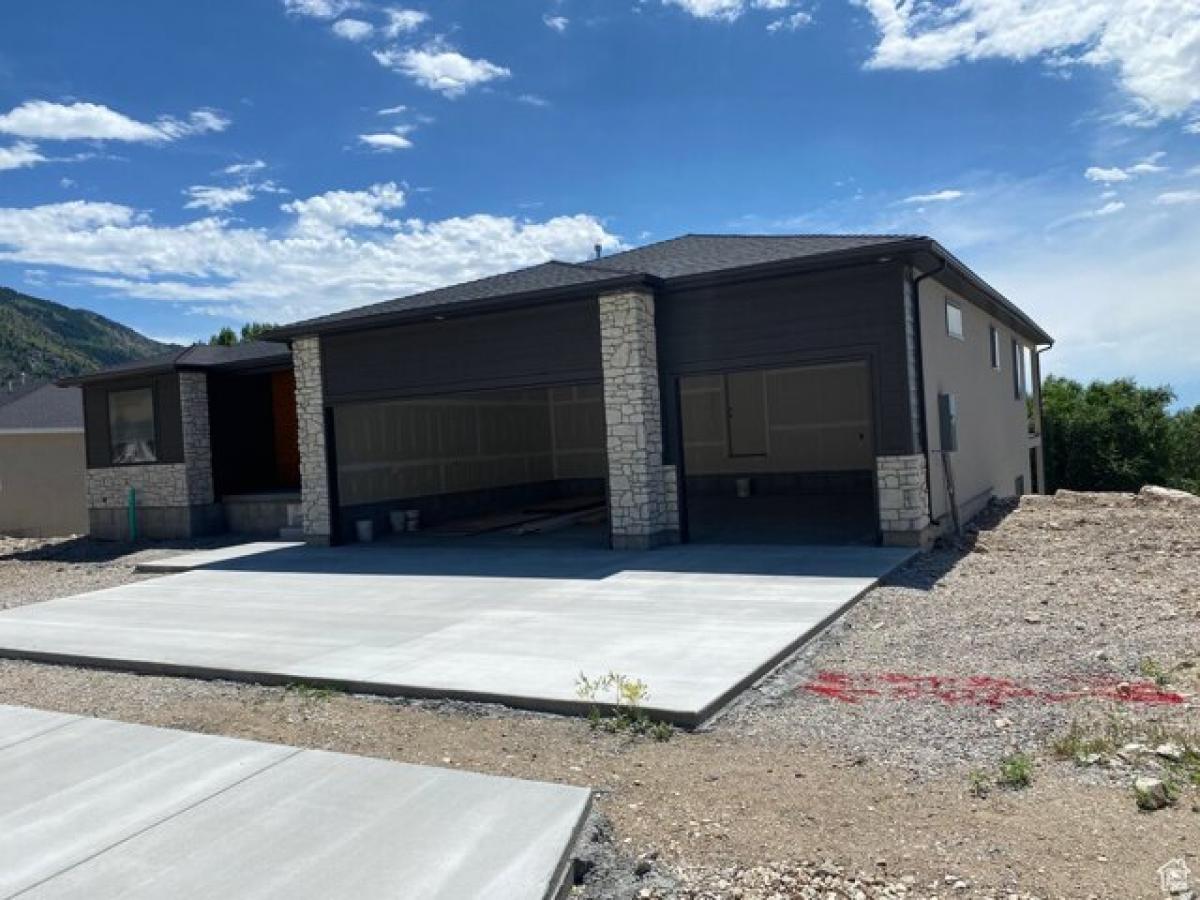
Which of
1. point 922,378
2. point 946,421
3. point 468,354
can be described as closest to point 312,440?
point 468,354

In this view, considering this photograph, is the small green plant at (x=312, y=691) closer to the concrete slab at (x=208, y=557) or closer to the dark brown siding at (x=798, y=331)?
the dark brown siding at (x=798, y=331)

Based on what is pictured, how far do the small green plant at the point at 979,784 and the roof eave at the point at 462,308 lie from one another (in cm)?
881

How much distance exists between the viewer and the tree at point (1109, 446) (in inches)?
1201

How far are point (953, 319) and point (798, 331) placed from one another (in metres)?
3.79

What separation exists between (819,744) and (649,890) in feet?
5.94

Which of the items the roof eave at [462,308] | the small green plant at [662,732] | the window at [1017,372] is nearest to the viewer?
the small green plant at [662,732]

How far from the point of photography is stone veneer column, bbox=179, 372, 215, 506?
1852 centimetres

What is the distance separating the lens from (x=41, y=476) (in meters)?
24.7

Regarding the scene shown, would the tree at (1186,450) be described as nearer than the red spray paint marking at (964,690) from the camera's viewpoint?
No

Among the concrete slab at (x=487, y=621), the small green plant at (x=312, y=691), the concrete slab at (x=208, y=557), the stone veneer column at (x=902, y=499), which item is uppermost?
the stone veneer column at (x=902, y=499)

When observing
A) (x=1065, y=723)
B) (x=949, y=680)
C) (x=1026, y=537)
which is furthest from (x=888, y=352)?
(x=1065, y=723)

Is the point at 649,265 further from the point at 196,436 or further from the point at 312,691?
the point at 196,436

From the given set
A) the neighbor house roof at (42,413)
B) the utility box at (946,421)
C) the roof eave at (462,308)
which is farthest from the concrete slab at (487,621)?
the neighbor house roof at (42,413)

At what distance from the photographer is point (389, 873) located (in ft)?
11.9
